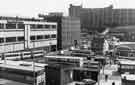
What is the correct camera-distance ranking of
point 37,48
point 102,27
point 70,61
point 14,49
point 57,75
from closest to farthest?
point 57,75, point 70,61, point 14,49, point 37,48, point 102,27


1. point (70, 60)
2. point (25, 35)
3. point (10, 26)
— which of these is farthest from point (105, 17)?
point (70, 60)

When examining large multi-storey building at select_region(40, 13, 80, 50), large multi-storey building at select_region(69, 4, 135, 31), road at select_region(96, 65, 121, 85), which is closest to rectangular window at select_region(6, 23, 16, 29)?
road at select_region(96, 65, 121, 85)

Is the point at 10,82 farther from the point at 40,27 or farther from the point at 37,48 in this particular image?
the point at 40,27

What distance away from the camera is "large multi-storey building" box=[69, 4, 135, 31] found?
456 feet

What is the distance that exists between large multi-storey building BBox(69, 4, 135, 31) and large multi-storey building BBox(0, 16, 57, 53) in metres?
77.3

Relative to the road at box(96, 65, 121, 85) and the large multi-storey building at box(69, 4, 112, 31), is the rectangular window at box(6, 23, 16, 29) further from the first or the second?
the large multi-storey building at box(69, 4, 112, 31)

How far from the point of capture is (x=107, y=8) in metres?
139

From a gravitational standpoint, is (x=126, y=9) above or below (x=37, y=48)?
above

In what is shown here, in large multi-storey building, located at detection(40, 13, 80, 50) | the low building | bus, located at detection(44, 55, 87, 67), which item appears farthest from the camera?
large multi-storey building, located at detection(40, 13, 80, 50)

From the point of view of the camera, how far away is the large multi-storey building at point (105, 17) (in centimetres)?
13888

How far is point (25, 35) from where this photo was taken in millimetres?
50125

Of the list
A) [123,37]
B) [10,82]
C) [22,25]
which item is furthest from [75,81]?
[123,37]

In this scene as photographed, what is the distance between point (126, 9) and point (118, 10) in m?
6.13

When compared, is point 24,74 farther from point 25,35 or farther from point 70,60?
point 25,35
